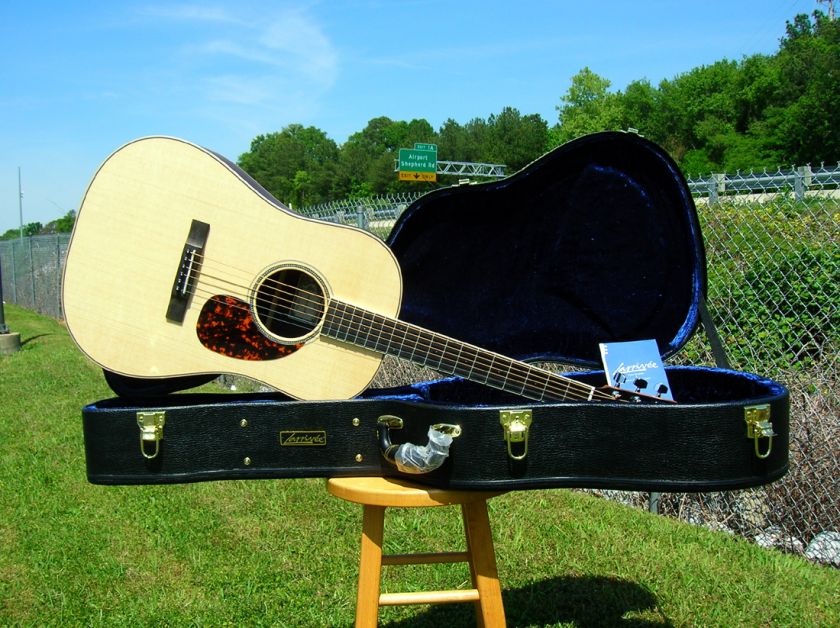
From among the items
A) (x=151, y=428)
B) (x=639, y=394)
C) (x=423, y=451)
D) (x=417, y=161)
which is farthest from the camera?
(x=417, y=161)

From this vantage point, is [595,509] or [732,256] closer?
[595,509]

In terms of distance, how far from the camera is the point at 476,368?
1.99m

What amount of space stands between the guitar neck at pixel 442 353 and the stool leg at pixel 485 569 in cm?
34

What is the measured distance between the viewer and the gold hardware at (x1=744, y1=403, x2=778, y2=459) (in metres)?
1.72

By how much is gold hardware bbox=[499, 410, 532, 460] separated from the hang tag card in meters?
0.46

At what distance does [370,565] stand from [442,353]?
0.57m

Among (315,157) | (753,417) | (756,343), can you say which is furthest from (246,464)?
(315,157)

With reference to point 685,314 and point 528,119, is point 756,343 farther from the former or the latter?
point 528,119

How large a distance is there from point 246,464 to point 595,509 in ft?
7.45

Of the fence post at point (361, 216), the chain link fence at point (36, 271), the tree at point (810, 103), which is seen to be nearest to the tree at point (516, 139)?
the tree at point (810, 103)

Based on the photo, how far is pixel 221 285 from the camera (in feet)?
6.08

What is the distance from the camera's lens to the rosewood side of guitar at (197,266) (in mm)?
1789

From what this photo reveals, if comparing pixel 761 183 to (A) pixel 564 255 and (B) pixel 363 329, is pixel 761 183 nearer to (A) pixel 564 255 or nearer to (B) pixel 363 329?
(A) pixel 564 255

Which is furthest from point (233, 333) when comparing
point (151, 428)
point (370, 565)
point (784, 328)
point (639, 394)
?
point (784, 328)
